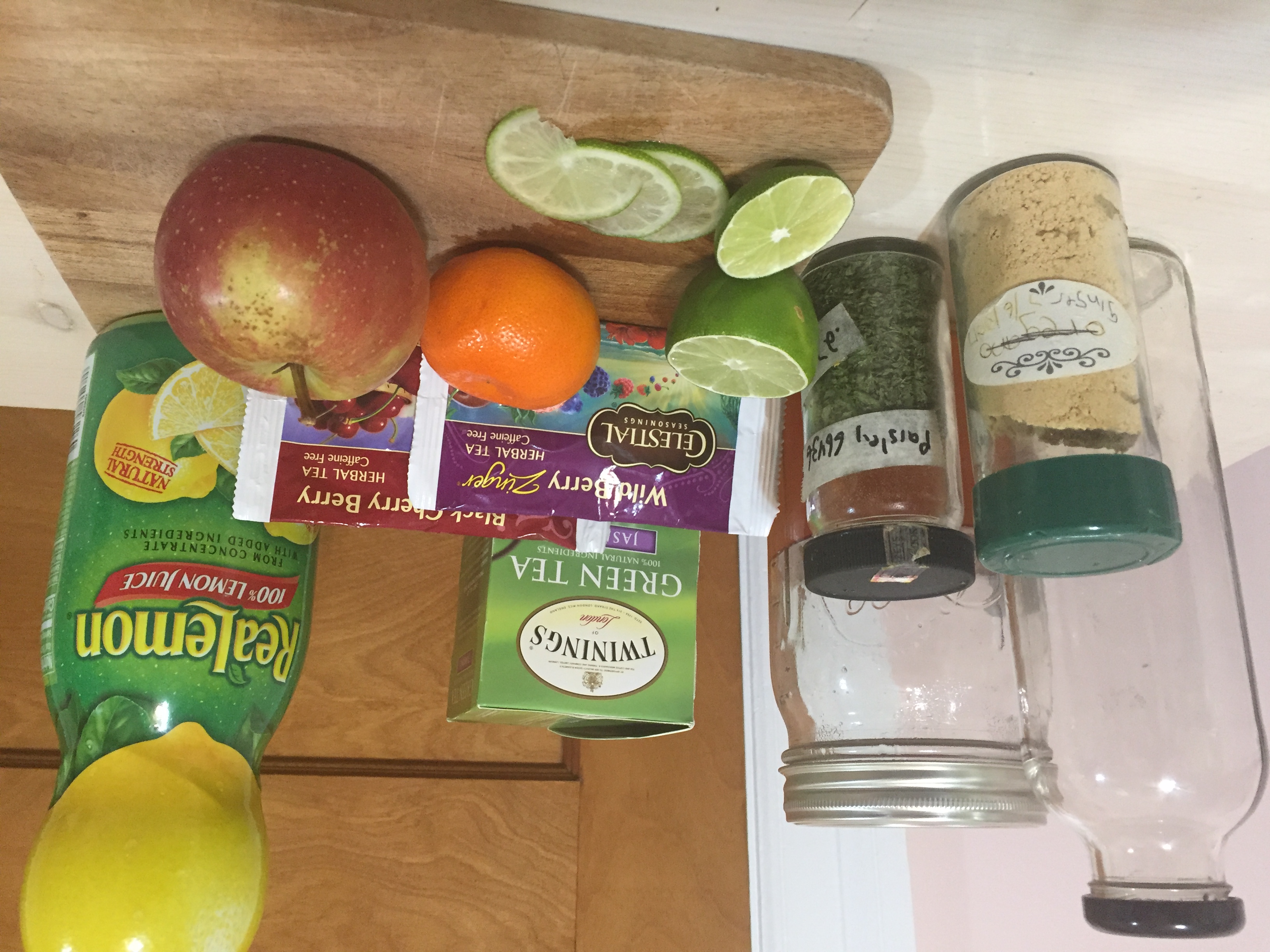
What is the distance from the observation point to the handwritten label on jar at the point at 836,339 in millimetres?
588

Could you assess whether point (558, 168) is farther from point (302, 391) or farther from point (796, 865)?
→ point (796, 865)

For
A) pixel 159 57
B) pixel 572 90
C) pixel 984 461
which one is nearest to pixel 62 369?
pixel 159 57

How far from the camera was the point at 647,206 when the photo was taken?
525 millimetres

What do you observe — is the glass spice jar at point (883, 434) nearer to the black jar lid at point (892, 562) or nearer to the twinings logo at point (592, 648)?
the black jar lid at point (892, 562)

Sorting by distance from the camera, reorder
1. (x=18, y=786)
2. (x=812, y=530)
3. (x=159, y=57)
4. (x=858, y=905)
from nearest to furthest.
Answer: (x=159, y=57) → (x=812, y=530) → (x=18, y=786) → (x=858, y=905)

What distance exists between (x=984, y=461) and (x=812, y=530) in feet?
0.48

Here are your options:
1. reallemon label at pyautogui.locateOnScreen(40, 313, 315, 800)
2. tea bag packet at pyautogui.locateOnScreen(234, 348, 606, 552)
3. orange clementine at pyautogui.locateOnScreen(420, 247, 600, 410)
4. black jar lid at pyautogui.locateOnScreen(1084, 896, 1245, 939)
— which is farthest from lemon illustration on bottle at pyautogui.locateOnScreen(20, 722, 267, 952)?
black jar lid at pyautogui.locateOnScreen(1084, 896, 1245, 939)

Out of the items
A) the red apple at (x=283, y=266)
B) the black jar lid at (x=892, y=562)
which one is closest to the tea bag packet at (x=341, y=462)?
the red apple at (x=283, y=266)

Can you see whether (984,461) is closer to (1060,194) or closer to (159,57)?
(1060,194)

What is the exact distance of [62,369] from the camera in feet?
2.57

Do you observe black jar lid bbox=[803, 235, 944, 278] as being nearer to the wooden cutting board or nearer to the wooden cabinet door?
the wooden cutting board

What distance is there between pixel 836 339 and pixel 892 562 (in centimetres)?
16

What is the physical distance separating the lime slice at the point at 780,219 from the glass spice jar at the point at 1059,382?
0.11m

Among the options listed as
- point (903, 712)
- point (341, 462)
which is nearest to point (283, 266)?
point (341, 462)
